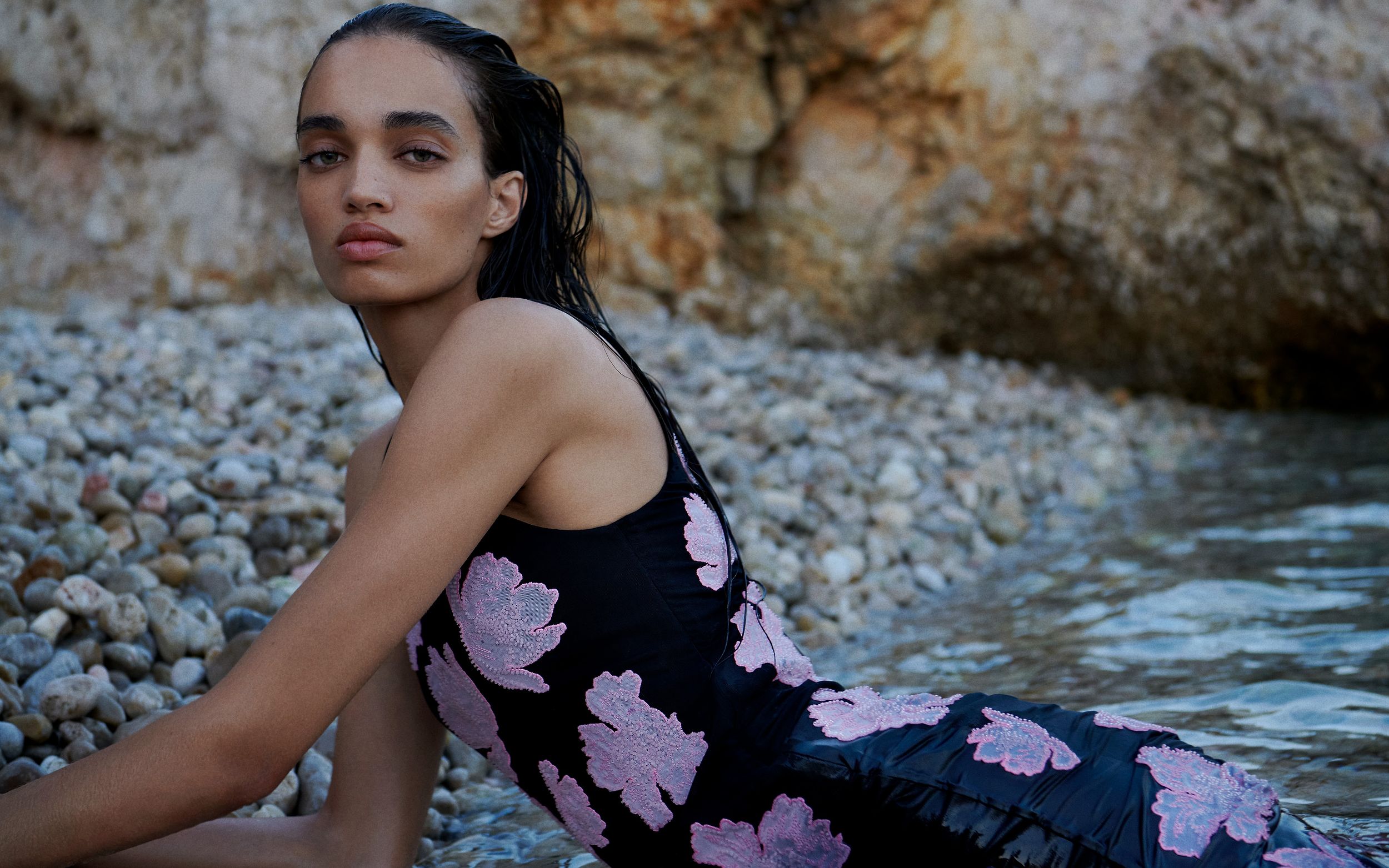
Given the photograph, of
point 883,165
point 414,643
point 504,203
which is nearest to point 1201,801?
point 414,643

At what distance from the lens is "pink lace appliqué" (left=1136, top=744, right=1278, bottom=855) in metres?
1.36

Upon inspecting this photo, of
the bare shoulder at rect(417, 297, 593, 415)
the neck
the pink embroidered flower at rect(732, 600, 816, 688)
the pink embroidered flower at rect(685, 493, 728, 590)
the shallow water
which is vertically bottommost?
the shallow water

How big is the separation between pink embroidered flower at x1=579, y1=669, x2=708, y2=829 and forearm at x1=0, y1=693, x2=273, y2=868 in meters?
0.44

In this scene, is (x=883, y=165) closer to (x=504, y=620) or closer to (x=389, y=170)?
(x=389, y=170)

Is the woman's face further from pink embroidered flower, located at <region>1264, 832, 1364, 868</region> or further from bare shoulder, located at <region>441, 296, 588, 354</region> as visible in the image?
pink embroidered flower, located at <region>1264, 832, 1364, 868</region>

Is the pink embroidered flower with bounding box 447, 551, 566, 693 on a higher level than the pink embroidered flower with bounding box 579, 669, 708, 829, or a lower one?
higher

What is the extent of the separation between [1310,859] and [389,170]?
4.44 ft

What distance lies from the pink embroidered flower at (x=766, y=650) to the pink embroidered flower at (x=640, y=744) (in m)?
0.12

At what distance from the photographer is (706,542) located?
64.6 inches

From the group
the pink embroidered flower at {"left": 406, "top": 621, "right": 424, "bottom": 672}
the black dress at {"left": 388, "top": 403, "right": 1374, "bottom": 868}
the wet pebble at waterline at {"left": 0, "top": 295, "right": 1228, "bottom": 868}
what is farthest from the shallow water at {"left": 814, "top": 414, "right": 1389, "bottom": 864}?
the pink embroidered flower at {"left": 406, "top": 621, "right": 424, "bottom": 672}

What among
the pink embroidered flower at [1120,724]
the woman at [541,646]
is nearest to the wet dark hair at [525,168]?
the woman at [541,646]

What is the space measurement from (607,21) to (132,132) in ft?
7.31

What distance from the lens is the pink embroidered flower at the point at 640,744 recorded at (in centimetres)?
156

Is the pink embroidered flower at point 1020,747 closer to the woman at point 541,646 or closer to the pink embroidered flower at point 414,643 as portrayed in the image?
the woman at point 541,646
